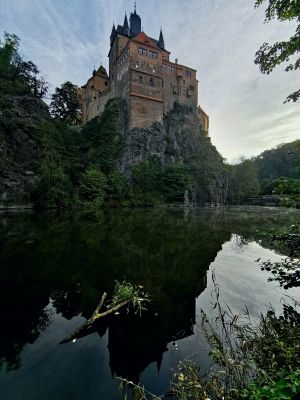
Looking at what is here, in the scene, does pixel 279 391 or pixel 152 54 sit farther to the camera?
pixel 152 54

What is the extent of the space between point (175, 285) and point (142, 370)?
2.97 m

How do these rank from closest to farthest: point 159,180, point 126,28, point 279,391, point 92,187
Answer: point 279,391
point 92,187
point 159,180
point 126,28

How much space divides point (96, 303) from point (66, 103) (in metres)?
62.6

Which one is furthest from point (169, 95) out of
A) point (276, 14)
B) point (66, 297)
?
point (66, 297)

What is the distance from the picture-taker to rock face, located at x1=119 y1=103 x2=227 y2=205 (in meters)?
50.6

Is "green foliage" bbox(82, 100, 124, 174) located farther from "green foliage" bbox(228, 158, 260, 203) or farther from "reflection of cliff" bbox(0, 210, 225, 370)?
"green foliage" bbox(228, 158, 260, 203)

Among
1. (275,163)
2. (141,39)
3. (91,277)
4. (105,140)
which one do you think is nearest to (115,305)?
(91,277)

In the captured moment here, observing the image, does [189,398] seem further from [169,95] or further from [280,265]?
[169,95]

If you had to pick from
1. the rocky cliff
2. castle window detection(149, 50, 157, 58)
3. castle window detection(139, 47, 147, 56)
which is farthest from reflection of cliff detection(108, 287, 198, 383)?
castle window detection(149, 50, 157, 58)

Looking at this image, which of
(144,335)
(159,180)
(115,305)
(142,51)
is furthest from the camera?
(159,180)

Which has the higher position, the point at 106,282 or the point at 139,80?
the point at 139,80

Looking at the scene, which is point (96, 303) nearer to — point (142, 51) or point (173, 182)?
point (173, 182)

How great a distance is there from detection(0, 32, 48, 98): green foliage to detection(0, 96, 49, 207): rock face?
4.16 meters

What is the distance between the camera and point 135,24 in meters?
53.6
